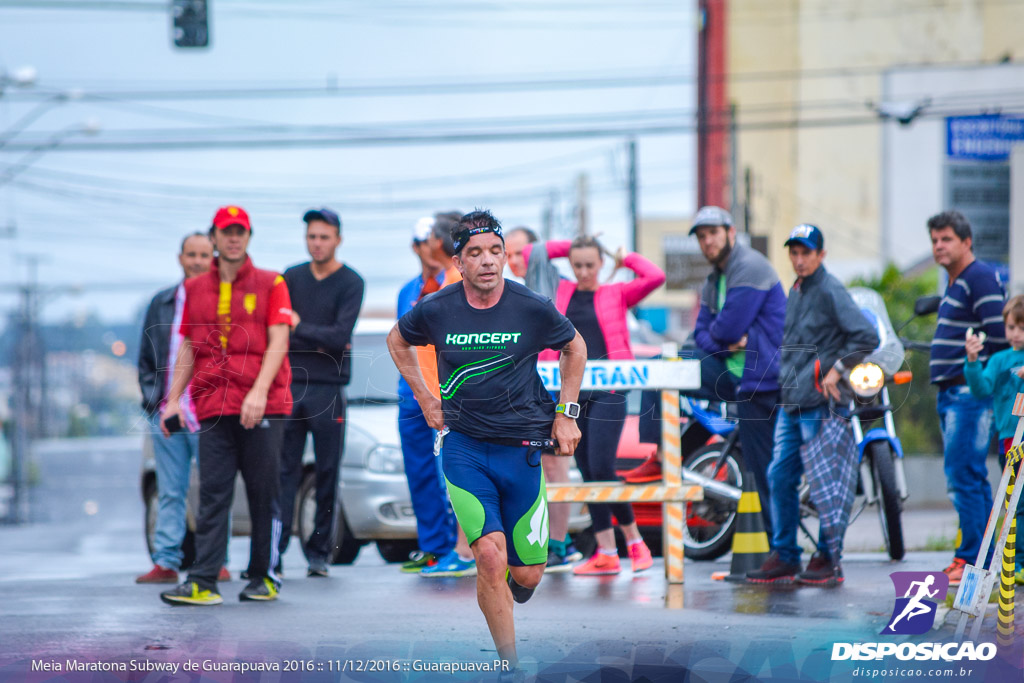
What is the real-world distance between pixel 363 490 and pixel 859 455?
354 cm

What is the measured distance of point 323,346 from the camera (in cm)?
819

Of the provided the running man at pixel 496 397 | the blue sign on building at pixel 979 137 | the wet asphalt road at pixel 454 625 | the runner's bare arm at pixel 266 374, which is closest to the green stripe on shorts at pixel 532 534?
the running man at pixel 496 397

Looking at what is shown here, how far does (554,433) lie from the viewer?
5.44m

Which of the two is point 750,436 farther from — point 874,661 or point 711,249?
point 874,661

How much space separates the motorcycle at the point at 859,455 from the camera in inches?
310

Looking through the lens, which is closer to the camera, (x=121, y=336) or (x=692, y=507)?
(x=692, y=507)

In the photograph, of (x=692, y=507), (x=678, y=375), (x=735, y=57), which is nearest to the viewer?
(x=678, y=375)

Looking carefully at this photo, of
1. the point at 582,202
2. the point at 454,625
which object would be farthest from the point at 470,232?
the point at 582,202

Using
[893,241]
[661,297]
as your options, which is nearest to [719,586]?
[893,241]

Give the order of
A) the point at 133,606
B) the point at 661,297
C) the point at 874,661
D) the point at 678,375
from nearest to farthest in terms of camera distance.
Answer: the point at 874,661 → the point at 133,606 → the point at 678,375 → the point at 661,297

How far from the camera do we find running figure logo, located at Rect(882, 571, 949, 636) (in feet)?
19.4

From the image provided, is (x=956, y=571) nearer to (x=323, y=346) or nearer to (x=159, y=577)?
(x=323, y=346)

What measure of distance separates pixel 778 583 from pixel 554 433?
292cm

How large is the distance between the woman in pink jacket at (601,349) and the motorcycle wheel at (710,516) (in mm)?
823
